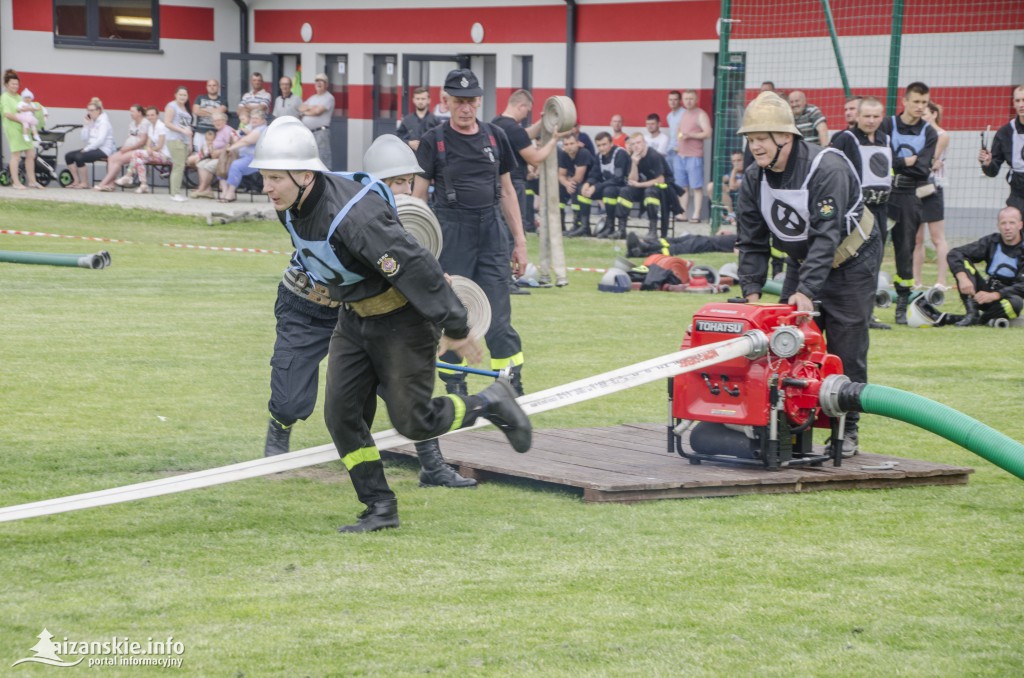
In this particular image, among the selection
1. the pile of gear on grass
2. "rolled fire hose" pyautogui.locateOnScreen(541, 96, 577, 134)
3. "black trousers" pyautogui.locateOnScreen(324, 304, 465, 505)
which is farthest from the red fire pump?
the pile of gear on grass

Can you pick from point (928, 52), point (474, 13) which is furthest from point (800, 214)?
point (474, 13)

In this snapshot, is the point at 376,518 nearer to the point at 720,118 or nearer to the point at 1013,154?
the point at 1013,154

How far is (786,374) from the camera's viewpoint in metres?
6.79

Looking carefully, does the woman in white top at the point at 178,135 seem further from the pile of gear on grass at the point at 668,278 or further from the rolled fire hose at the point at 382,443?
the rolled fire hose at the point at 382,443

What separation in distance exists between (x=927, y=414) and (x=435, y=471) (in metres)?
2.29

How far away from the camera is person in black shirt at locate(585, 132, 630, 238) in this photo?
2044cm

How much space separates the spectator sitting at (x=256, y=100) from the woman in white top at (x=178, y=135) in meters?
0.95

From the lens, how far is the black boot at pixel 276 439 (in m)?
7.22

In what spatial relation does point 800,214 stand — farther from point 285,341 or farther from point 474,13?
point 474,13

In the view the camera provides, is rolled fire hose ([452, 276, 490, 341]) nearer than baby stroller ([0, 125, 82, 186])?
Yes

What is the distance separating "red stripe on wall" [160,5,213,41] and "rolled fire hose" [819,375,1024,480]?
2352cm

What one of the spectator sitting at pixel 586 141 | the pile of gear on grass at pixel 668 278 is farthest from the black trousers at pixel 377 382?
the spectator sitting at pixel 586 141

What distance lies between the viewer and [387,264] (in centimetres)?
550

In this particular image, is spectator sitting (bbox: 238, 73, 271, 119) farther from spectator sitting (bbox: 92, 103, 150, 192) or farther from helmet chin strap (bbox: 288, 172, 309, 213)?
helmet chin strap (bbox: 288, 172, 309, 213)
